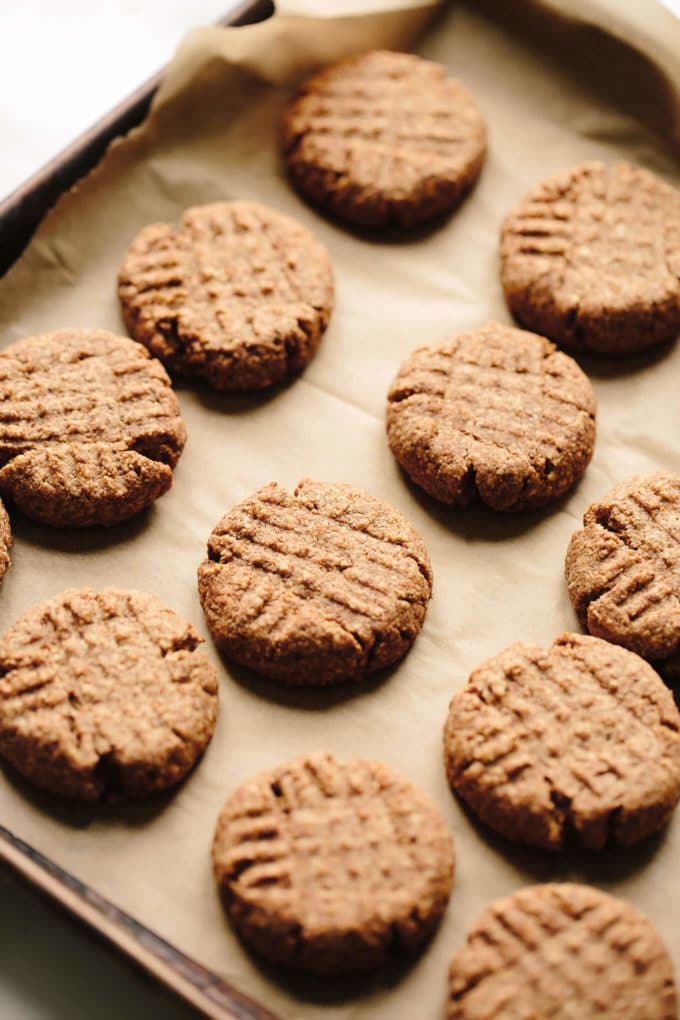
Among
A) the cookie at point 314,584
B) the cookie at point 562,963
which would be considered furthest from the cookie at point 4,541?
the cookie at point 562,963

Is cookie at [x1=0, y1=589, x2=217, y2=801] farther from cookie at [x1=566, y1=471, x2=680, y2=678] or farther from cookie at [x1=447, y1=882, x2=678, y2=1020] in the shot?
cookie at [x1=566, y1=471, x2=680, y2=678]

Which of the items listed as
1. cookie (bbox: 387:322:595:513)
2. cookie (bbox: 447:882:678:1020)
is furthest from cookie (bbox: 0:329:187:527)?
cookie (bbox: 447:882:678:1020)

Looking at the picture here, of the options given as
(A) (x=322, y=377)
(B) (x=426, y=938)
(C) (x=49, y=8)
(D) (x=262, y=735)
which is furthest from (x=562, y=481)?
(C) (x=49, y=8)

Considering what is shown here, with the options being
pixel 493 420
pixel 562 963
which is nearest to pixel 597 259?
pixel 493 420

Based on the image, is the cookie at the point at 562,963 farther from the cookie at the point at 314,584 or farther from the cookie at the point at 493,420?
the cookie at the point at 493,420

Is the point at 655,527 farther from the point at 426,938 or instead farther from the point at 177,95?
the point at 177,95
